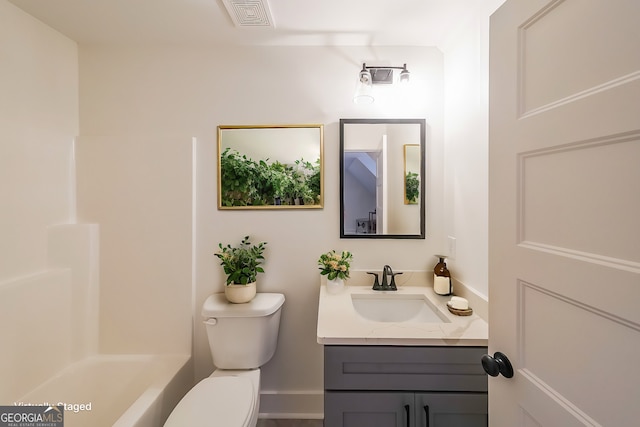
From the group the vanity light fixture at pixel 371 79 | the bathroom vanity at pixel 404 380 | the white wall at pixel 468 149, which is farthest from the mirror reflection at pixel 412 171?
the bathroom vanity at pixel 404 380

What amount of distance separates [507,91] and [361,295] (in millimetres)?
1226

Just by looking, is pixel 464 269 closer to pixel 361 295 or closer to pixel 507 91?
pixel 361 295

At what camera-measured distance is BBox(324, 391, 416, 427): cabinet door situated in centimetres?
115

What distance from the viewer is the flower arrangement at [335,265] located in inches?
66.6

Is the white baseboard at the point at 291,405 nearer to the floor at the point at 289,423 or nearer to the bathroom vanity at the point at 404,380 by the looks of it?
the floor at the point at 289,423

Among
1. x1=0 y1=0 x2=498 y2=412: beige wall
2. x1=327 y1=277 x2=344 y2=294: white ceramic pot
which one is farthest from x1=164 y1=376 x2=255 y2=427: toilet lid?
x1=327 y1=277 x2=344 y2=294: white ceramic pot

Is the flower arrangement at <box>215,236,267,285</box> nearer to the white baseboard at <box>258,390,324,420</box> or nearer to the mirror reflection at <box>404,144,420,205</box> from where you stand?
the white baseboard at <box>258,390,324,420</box>

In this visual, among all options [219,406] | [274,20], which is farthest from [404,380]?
[274,20]

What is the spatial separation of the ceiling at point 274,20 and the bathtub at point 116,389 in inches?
76.9

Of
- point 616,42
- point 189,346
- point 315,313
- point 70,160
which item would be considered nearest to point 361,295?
point 315,313

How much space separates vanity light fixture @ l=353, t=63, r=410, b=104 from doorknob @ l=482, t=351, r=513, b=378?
1380mm

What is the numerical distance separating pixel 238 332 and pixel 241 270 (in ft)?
1.12

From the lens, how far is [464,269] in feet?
5.13

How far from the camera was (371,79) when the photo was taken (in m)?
1.72
